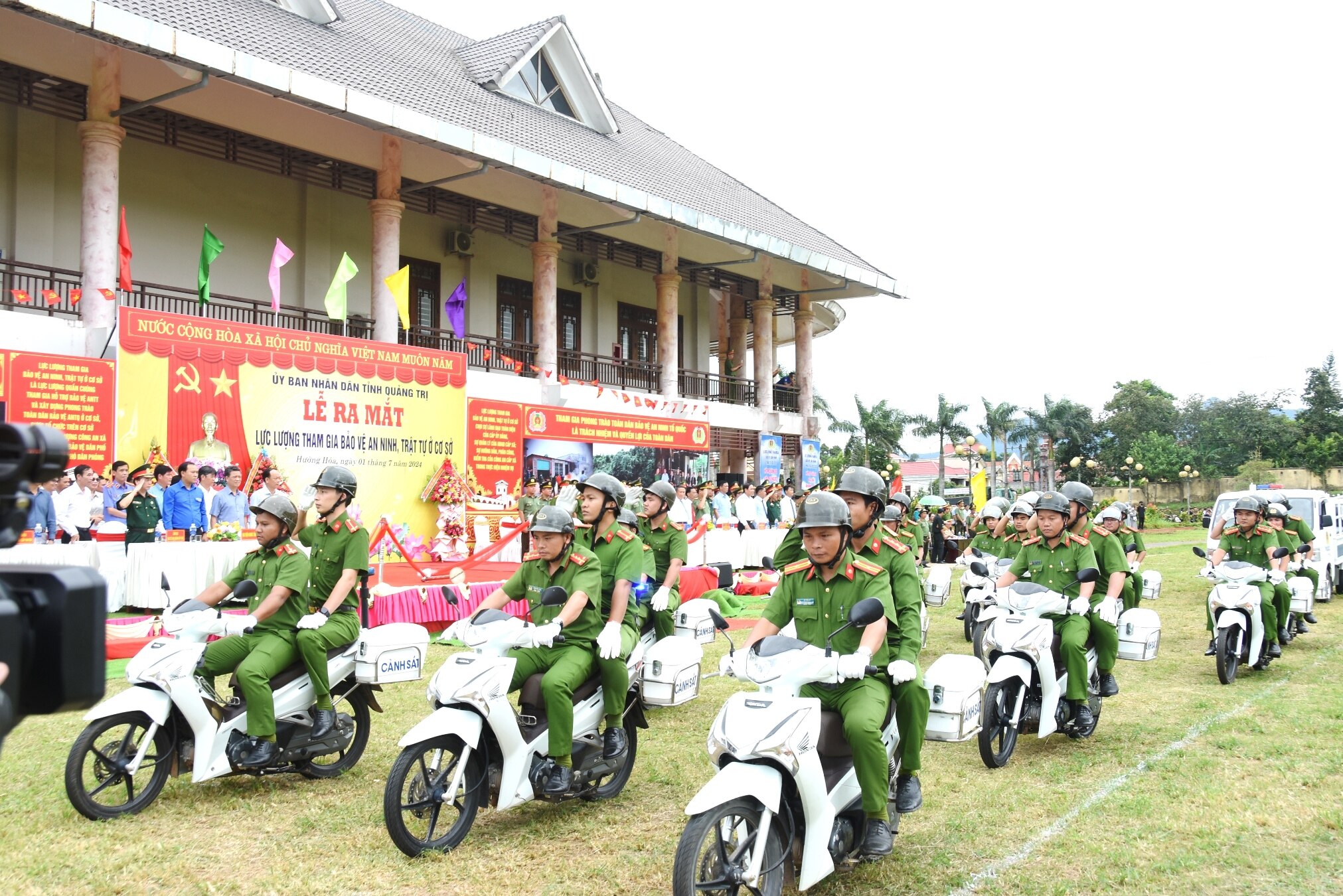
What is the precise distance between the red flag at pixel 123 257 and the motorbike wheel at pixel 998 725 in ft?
44.9

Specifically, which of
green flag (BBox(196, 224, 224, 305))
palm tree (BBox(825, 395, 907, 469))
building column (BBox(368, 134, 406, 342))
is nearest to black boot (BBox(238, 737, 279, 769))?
green flag (BBox(196, 224, 224, 305))

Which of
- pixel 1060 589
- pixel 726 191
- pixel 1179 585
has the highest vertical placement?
pixel 726 191

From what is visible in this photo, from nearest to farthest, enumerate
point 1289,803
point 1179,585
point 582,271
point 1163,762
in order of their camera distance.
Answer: point 1289,803 → point 1163,762 → point 1179,585 → point 582,271

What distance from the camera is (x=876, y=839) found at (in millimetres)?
4441

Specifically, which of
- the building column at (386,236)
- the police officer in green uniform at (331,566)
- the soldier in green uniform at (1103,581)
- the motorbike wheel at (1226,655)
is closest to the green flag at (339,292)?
the building column at (386,236)

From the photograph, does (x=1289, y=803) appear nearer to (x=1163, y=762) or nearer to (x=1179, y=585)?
(x=1163, y=762)

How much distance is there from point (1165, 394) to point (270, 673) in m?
69.8

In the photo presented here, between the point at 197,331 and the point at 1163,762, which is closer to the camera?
the point at 1163,762

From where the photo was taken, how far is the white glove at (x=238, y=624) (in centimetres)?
592

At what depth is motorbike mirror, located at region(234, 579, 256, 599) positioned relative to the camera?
584cm

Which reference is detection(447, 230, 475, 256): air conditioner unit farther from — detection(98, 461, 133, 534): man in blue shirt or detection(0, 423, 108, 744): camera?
detection(0, 423, 108, 744): camera

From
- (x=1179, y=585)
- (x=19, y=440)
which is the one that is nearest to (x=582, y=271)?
(x=1179, y=585)

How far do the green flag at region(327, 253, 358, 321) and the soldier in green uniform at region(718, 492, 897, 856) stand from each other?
1345cm

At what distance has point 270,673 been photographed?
5.82m
